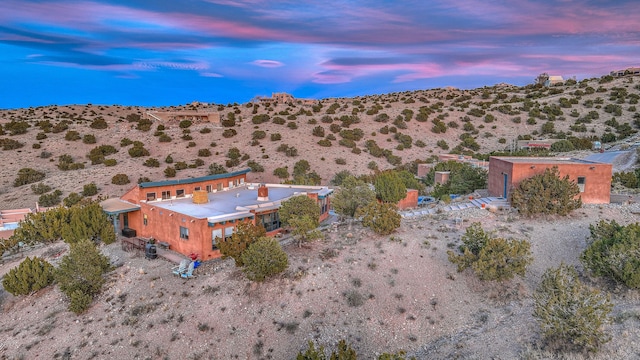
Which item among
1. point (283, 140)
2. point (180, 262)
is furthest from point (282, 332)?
point (283, 140)

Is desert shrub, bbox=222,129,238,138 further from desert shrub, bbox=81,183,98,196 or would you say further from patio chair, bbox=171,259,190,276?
patio chair, bbox=171,259,190,276

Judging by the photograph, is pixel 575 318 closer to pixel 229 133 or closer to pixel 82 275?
pixel 82 275

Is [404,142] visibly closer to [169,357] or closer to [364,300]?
[364,300]

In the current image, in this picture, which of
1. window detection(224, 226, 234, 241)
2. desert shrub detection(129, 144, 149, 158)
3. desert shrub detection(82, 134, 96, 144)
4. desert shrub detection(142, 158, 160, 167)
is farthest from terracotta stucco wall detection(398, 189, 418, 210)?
desert shrub detection(82, 134, 96, 144)

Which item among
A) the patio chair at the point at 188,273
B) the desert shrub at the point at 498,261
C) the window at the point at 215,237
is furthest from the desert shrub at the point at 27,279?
the desert shrub at the point at 498,261

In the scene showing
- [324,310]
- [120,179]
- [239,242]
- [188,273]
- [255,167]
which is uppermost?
[255,167]

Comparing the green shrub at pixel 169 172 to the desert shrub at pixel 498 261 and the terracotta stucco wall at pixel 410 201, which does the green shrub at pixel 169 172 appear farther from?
the desert shrub at pixel 498 261

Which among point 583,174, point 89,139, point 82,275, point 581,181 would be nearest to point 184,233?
point 82,275
